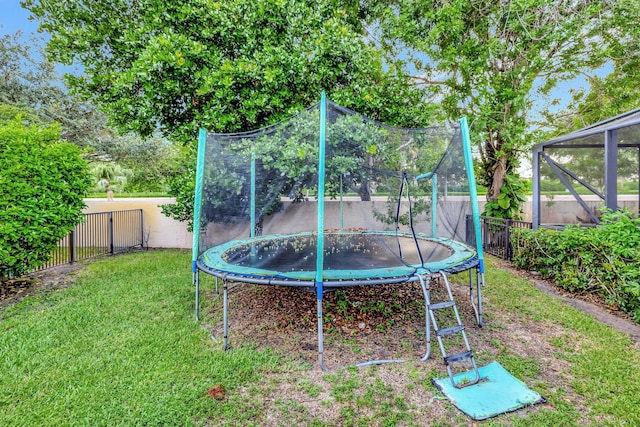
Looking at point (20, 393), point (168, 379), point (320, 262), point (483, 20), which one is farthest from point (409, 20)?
point (20, 393)

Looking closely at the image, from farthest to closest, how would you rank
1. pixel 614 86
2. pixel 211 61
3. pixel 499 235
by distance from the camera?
pixel 614 86 → pixel 499 235 → pixel 211 61

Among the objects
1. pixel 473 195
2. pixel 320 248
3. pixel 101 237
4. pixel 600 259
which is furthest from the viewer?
pixel 101 237

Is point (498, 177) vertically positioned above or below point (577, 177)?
above

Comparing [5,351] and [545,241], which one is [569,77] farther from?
[5,351]

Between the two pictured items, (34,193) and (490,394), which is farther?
(34,193)

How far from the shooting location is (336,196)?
13.6 feet

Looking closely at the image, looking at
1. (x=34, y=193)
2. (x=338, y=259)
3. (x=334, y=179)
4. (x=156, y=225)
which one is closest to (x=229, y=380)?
(x=338, y=259)

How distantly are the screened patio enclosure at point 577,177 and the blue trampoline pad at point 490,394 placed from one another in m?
3.93

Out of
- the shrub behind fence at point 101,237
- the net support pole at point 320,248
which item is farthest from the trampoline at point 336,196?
the shrub behind fence at point 101,237

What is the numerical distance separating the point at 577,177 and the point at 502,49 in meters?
2.59

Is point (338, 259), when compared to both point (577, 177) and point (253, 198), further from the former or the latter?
point (577, 177)

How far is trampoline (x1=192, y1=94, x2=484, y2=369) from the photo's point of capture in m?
2.99

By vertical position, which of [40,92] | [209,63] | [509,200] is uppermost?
[40,92]

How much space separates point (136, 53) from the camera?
17.2ft
